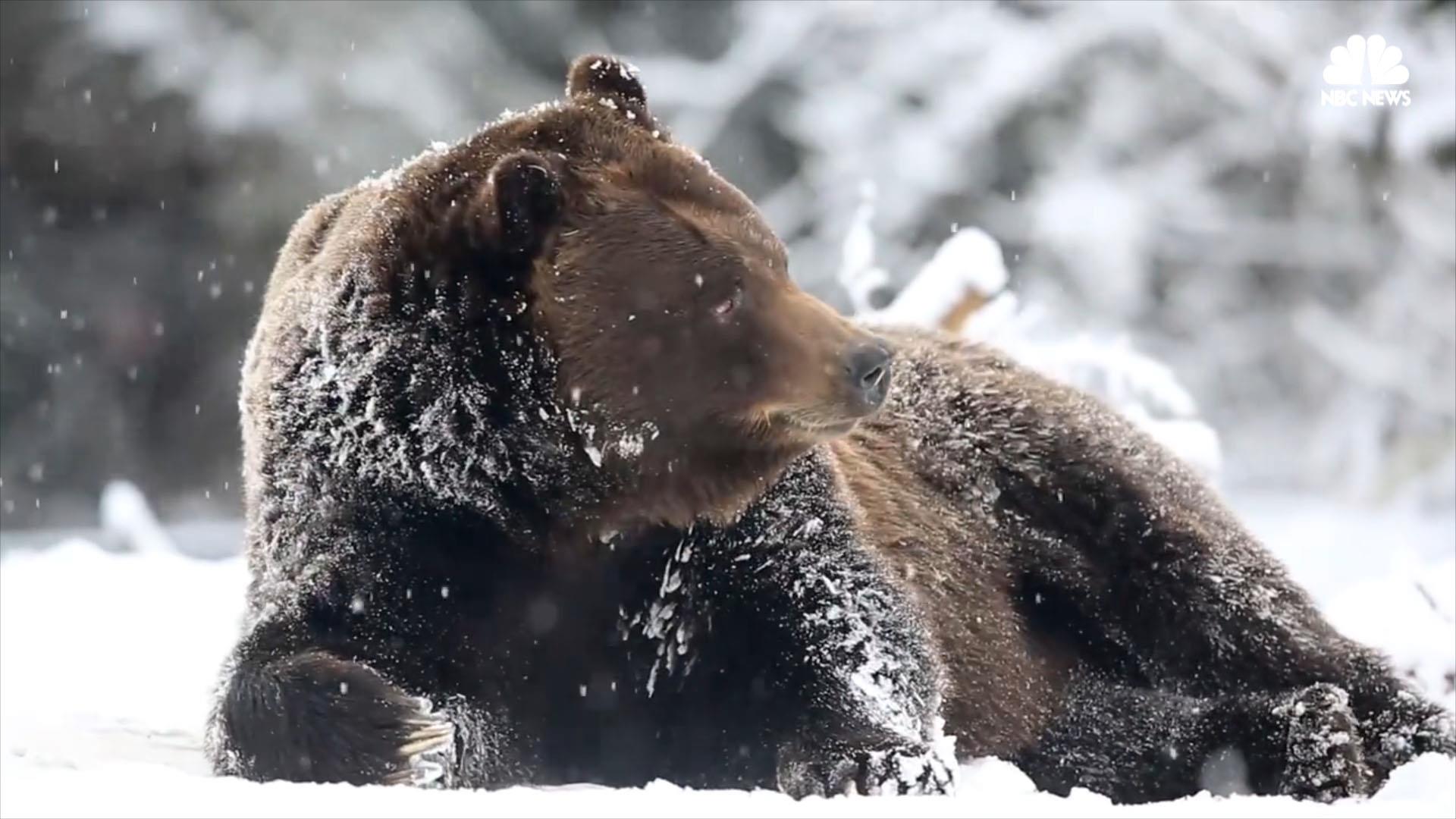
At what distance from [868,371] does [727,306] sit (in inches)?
11.7

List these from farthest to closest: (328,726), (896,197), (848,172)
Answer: (896,197)
(848,172)
(328,726)

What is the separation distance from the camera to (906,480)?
4426 mm

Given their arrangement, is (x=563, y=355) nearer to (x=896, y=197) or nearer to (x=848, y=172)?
(x=848, y=172)

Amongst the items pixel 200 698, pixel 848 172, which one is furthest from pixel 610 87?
pixel 848 172

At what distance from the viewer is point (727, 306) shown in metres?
3.42

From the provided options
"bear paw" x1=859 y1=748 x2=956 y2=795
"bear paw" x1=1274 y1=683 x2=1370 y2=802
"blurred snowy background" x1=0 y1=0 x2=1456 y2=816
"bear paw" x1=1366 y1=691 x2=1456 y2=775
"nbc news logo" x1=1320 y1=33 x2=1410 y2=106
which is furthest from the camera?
"nbc news logo" x1=1320 y1=33 x2=1410 y2=106

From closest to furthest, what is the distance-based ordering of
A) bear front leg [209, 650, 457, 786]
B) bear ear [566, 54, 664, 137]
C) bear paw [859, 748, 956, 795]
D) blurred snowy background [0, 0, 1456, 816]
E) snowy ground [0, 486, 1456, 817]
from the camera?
1. snowy ground [0, 486, 1456, 817]
2. bear front leg [209, 650, 457, 786]
3. bear paw [859, 748, 956, 795]
4. bear ear [566, 54, 664, 137]
5. blurred snowy background [0, 0, 1456, 816]

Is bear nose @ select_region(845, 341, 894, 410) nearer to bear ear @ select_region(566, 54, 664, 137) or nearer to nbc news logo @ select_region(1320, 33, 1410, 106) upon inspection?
bear ear @ select_region(566, 54, 664, 137)

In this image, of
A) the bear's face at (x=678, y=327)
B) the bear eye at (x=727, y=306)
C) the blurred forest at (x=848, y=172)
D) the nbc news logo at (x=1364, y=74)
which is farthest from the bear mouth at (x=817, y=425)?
the nbc news logo at (x=1364, y=74)

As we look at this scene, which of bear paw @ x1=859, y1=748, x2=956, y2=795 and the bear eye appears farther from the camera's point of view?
the bear eye

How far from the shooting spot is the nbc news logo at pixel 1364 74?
11.6 metres

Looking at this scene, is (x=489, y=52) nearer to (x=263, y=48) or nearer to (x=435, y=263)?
(x=263, y=48)

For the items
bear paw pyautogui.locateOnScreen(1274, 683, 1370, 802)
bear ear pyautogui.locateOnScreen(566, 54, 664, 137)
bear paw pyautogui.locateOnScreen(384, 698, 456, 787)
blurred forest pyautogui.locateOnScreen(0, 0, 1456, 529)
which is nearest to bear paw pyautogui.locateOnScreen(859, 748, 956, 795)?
bear paw pyautogui.locateOnScreen(384, 698, 456, 787)

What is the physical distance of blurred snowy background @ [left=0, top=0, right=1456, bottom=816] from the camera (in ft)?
36.2
